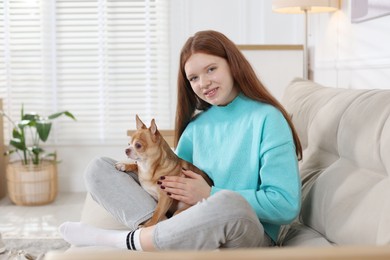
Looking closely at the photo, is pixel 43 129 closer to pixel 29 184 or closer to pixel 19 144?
pixel 19 144

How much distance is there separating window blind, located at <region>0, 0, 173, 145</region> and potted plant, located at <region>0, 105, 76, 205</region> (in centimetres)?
25

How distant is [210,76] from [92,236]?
2.11 feet

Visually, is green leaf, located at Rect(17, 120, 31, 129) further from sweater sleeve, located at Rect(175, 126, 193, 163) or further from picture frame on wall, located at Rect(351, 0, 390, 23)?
picture frame on wall, located at Rect(351, 0, 390, 23)

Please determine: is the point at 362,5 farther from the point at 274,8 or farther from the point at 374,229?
the point at 374,229

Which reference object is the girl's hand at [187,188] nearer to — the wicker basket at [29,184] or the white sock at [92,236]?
the white sock at [92,236]

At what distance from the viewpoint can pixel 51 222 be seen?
390 cm

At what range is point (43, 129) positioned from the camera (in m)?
4.48

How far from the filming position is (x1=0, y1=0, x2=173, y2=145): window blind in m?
4.72

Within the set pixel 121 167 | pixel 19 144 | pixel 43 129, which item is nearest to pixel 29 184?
pixel 19 144

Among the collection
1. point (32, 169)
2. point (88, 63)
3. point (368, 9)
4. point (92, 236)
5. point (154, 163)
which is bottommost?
point (32, 169)

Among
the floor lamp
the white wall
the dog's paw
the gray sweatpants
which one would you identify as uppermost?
the floor lamp

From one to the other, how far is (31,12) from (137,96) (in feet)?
3.40

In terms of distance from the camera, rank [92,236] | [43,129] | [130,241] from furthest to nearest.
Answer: [43,129] → [92,236] → [130,241]

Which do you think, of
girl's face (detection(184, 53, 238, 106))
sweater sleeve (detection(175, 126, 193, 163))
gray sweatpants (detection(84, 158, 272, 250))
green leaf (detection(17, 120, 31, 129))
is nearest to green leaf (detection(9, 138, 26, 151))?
green leaf (detection(17, 120, 31, 129))
